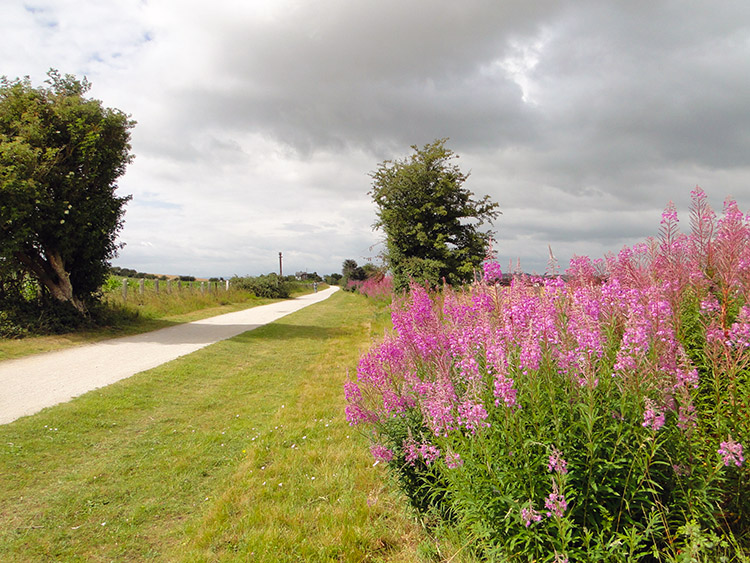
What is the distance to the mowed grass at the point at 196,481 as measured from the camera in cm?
361

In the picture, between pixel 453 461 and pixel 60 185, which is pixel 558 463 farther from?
pixel 60 185

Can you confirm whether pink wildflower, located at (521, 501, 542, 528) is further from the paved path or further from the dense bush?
the dense bush

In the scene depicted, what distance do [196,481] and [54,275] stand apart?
14278 millimetres

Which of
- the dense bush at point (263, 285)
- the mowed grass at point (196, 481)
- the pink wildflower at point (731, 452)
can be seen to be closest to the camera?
the pink wildflower at point (731, 452)

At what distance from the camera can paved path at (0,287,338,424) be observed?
757 cm

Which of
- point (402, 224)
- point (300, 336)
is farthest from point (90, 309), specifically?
point (402, 224)

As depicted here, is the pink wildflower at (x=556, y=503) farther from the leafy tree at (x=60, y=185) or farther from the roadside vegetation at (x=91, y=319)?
the leafy tree at (x=60, y=185)

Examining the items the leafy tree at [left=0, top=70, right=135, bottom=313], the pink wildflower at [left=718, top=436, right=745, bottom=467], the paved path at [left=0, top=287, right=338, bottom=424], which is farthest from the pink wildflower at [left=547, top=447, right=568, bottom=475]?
the leafy tree at [left=0, top=70, right=135, bottom=313]

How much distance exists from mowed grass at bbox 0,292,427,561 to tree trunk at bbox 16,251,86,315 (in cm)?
912

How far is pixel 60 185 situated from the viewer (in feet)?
47.4

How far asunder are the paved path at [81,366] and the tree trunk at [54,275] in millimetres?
3058

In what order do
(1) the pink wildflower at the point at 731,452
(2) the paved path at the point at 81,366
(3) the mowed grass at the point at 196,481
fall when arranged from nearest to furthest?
1. (1) the pink wildflower at the point at 731,452
2. (3) the mowed grass at the point at 196,481
3. (2) the paved path at the point at 81,366

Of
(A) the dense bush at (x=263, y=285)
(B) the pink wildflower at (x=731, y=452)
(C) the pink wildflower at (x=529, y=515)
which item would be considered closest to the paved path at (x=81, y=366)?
(C) the pink wildflower at (x=529, y=515)

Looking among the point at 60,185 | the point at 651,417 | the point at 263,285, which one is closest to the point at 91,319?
the point at 60,185
